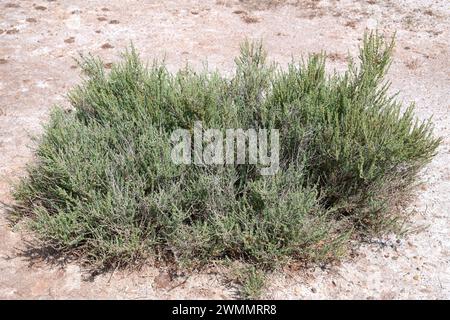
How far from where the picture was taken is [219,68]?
7.27 m

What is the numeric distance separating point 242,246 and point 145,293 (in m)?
0.89

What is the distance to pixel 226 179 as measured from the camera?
3.97 metres

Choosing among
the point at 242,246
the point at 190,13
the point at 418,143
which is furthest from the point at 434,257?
the point at 190,13

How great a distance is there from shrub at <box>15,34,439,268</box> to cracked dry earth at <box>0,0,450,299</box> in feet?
0.79

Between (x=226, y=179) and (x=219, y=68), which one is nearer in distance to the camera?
(x=226, y=179)

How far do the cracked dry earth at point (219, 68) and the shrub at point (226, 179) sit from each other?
241 mm

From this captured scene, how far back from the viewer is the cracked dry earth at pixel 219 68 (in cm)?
373

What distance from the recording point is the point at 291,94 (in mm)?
4613

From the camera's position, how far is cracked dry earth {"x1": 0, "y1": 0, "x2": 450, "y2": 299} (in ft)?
12.2

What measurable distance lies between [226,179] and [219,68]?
3686 millimetres

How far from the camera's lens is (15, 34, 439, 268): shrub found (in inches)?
148
